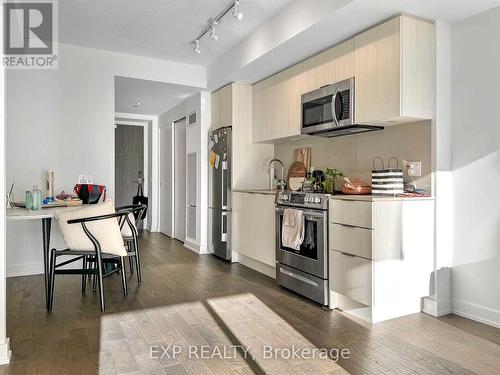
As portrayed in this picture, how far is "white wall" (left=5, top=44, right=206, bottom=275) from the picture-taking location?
3996mm

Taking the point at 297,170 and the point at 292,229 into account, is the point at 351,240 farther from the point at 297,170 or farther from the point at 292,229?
the point at 297,170

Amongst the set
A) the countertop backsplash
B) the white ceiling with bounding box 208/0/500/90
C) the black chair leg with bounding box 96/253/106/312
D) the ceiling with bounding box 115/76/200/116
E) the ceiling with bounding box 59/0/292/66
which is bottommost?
the black chair leg with bounding box 96/253/106/312

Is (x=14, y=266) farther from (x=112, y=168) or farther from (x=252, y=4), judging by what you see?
(x=252, y=4)

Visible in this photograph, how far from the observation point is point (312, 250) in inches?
125

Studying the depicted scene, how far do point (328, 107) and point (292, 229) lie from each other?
114 cm

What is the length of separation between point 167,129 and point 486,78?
5.33 meters

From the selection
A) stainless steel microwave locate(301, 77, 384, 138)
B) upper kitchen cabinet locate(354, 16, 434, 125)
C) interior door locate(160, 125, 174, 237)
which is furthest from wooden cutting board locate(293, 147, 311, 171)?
interior door locate(160, 125, 174, 237)

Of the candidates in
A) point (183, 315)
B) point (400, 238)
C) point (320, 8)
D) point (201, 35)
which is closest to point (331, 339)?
point (400, 238)

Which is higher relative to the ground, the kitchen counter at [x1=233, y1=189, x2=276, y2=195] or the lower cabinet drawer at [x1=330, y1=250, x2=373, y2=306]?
the kitchen counter at [x1=233, y1=189, x2=276, y2=195]

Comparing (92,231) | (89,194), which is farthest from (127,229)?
(92,231)

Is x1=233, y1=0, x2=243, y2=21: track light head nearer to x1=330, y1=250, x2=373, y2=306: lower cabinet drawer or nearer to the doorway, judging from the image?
x1=330, y1=250, x2=373, y2=306: lower cabinet drawer

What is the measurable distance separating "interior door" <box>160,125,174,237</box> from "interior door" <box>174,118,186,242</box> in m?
0.12

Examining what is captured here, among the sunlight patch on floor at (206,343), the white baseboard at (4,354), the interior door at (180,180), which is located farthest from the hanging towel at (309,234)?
the interior door at (180,180)

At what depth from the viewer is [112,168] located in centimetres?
450
